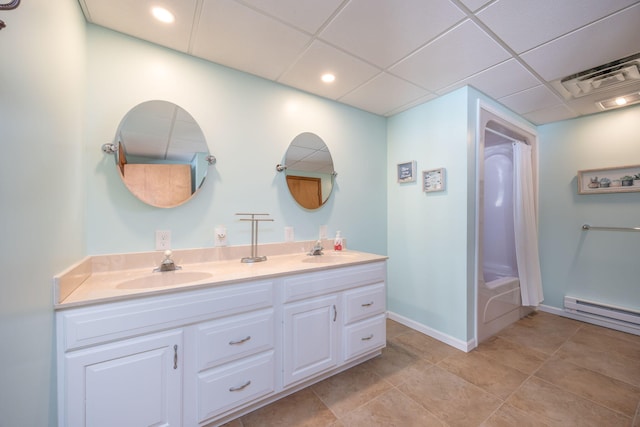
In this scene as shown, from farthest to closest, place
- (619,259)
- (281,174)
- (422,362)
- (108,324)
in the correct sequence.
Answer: (619,259) < (281,174) < (422,362) < (108,324)

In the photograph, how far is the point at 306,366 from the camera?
5.27ft

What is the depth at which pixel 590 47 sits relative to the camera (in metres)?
1.63

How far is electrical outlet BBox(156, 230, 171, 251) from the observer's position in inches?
63.2

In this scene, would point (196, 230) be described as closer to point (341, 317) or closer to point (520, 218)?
point (341, 317)

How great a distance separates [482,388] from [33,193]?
263cm

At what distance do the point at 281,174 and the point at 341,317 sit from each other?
4.13 feet

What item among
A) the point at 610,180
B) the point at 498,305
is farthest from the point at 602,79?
the point at 498,305

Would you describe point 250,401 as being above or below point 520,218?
below

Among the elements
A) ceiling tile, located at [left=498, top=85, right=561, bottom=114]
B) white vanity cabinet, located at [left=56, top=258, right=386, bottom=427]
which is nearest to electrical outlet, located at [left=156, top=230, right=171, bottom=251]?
white vanity cabinet, located at [left=56, top=258, right=386, bottom=427]

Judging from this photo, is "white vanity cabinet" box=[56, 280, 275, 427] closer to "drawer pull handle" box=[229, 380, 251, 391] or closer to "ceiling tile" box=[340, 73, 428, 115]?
"drawer pull handle" box=[229, 380, 251, 391]

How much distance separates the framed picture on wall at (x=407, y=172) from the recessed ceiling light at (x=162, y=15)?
227 cm

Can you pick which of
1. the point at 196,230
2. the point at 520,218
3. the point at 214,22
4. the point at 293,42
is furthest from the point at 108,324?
the point at 520,218

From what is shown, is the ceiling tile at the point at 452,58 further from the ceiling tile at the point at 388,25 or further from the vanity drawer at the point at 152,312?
the vanity drawer at the point at 152,312

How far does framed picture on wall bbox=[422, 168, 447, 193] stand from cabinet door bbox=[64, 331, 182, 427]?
2325 mm
